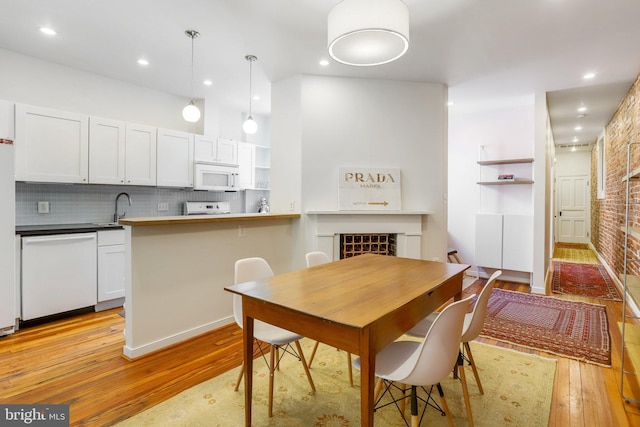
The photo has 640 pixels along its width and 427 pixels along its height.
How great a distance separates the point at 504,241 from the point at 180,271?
4.40 meters

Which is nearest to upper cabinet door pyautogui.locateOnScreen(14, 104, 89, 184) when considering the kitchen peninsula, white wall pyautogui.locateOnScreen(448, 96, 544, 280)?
the kitchen peninsula

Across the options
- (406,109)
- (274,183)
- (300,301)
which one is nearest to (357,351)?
(300,301)

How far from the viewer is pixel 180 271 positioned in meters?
2.77

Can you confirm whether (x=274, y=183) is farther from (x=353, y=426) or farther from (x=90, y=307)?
(x=353, y=426)

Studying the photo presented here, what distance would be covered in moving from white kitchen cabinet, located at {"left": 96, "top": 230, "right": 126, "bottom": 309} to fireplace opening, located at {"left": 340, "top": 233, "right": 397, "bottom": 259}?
2.53 m

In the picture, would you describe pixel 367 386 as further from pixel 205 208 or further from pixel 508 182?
pixel 508 182

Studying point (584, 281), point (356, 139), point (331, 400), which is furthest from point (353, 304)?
point (584, 281)

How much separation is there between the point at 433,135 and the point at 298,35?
2.05 metres

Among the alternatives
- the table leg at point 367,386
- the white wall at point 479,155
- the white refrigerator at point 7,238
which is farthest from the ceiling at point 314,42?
the table leg at point 367,386

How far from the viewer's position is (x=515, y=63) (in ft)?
11.2

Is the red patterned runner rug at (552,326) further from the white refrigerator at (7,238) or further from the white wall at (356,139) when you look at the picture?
the white refrigerator at (7,238)

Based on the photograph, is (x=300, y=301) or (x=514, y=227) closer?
(x=300, y=301)

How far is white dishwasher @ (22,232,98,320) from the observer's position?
3074mm

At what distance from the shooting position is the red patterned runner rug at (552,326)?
2707mm
